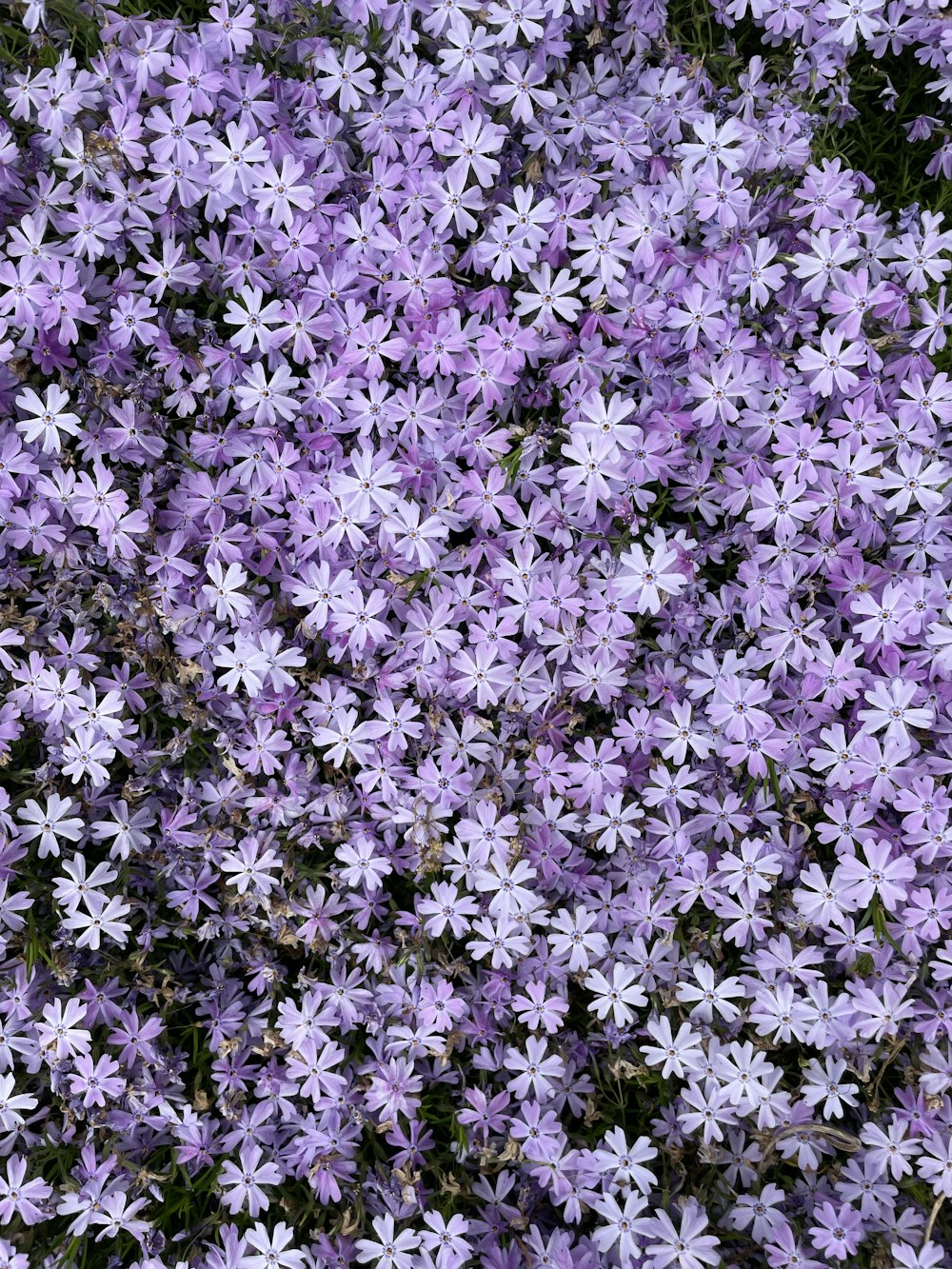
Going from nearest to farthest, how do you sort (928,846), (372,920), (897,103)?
(928,846) < (372,920) < (897,103)

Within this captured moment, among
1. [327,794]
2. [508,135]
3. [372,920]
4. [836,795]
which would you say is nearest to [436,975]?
[372,920]

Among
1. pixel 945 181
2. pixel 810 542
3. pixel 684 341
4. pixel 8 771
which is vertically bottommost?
pixel 8 771

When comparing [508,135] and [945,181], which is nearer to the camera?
[508,135]

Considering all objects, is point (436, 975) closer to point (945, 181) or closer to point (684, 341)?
point (684, 341)

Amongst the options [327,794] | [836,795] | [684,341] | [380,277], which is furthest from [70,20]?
[836,795]

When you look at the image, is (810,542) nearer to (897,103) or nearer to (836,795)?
(836,795)

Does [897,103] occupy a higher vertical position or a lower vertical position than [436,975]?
higher

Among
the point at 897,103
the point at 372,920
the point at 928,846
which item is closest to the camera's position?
the point at 928,846
